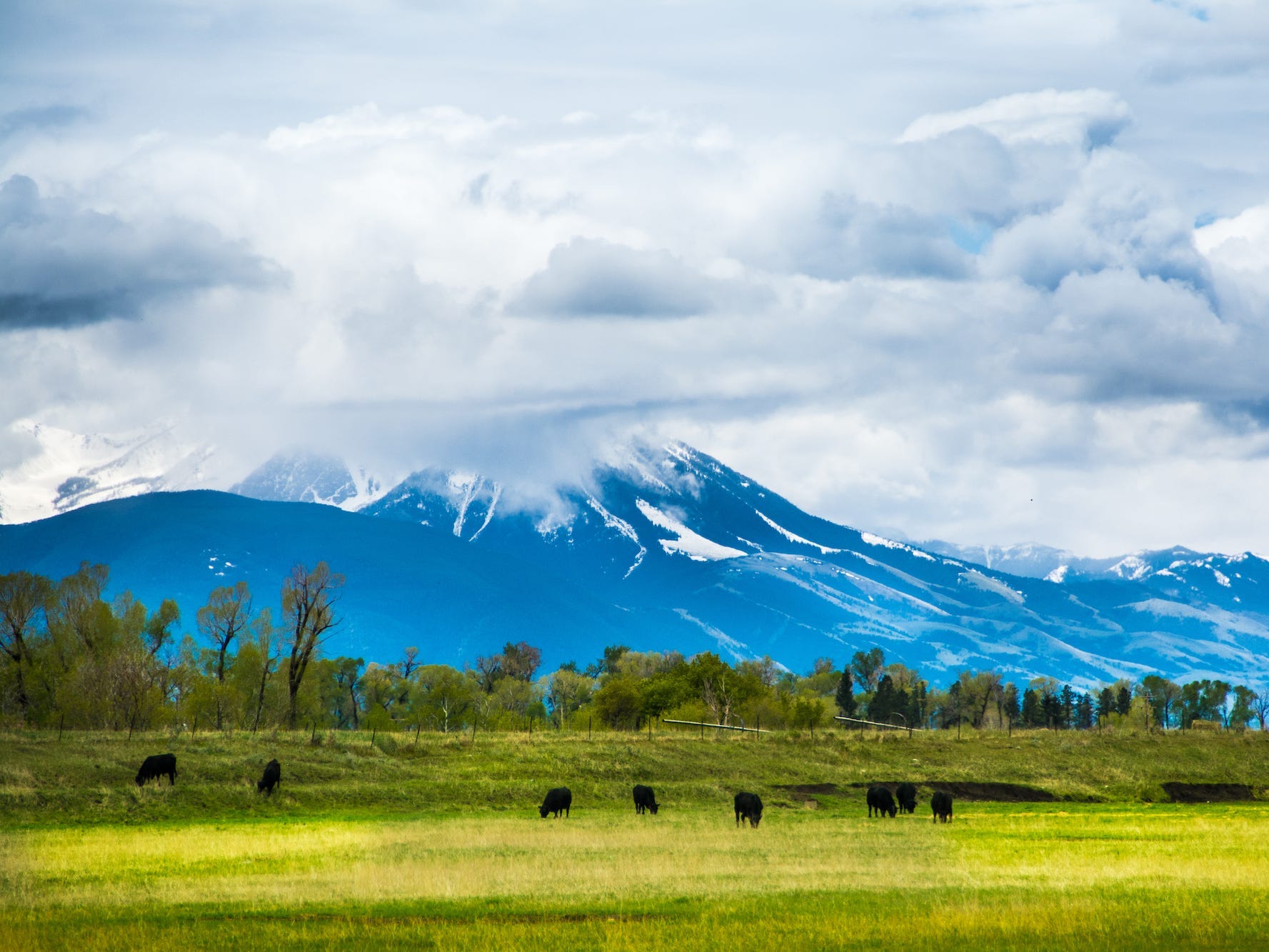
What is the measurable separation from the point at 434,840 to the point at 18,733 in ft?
126

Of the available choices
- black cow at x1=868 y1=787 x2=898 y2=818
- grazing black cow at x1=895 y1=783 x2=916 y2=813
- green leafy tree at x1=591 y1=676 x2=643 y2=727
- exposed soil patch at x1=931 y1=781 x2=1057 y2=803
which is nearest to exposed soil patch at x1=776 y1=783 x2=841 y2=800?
exposed soil patch at x1=931 y1=781 x2=1057 y2=803

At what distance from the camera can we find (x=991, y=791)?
82.6m

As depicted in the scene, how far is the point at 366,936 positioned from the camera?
2725cm

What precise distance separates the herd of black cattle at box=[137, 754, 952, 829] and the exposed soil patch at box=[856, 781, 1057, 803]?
14.8m

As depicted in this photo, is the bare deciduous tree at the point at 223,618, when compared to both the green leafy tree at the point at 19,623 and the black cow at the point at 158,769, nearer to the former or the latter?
the green leafy tree at the point at 19,623

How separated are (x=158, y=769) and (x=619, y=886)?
33.6 meters

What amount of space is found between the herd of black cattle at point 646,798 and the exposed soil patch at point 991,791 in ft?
48.6

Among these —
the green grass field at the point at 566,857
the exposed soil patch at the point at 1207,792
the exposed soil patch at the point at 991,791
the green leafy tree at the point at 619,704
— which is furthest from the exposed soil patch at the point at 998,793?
the green leafy tree at the point at 619,704

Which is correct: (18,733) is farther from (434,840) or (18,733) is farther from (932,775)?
(932,775)

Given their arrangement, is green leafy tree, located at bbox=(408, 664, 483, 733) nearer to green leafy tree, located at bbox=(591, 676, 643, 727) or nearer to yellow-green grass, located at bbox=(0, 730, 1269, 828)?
green leafy tree, located at bbox=(591, 676, 643, 727)

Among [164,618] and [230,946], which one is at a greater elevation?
[164,618]

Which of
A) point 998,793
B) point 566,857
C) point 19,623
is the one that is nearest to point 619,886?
point 566,857

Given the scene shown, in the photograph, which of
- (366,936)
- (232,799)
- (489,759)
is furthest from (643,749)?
(366,936)

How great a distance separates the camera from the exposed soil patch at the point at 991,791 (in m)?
80.2
